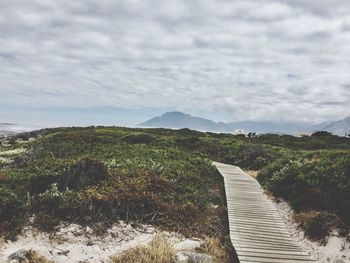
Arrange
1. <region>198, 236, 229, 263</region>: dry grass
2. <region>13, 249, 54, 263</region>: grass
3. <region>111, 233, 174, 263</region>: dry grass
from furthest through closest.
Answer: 1. <region>198, 236, 229, 263</region>: dry grass
2. <region>111, 233, 174, 263</region>: dry grass
3. <region>13, 249, 54, 263</region>: grass

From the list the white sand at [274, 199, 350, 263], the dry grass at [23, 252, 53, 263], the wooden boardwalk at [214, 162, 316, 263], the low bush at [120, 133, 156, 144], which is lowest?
the dry grass at [23, 252, 53, 263]

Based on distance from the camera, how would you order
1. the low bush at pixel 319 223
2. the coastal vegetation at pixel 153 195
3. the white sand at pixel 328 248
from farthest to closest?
the coastal vegetation at pixel 153 195, the low bush at pixel 319 223, the white sand at pixel 328 248

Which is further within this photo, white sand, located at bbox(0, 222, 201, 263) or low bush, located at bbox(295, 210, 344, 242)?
low bush, located at bbox(295, 210, 344, 242)

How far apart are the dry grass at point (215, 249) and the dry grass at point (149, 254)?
3.99 feet

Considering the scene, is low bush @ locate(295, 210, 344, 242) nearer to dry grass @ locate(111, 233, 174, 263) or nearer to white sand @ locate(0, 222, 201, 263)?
white sand @ locate(0, 222, 201, 263)

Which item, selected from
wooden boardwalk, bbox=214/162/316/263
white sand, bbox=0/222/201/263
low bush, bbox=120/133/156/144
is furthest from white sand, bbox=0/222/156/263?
low bush, bbox=120/133/156/144

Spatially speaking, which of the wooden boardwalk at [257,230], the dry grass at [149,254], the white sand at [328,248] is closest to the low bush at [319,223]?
the white sand at [328,248]

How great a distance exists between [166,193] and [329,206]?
22.8 feet

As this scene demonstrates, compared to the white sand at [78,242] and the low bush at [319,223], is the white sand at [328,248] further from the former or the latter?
the white sand at [78,242]

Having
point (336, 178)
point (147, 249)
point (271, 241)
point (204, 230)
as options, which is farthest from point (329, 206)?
point (147, 249)

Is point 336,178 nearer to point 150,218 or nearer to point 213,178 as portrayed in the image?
point 213,178

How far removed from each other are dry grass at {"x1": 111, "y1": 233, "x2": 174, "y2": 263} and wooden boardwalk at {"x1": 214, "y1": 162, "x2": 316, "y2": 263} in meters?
2.15

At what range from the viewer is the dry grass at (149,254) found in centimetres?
1166

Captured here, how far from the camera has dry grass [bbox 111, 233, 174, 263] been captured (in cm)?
1166
